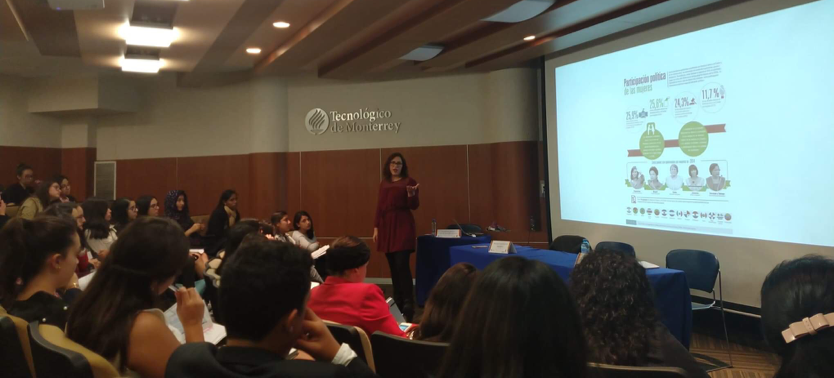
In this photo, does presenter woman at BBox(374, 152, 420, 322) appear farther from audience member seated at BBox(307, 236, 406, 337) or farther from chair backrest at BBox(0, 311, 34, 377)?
chair backrest at BBox(0, 311, 34, 377)

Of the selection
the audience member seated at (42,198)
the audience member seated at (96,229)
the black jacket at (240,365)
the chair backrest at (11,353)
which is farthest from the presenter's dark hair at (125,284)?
the audience member seated at (42,198)

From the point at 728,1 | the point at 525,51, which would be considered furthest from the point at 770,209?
the point at 525,51

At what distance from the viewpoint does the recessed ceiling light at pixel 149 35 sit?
5.64 m

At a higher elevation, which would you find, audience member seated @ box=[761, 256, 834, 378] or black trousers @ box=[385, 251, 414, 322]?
audience member seated @ box=[761, 256, 834, 378]

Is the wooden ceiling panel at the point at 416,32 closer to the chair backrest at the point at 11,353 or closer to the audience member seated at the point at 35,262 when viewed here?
the audience member seated at the point at 35,262

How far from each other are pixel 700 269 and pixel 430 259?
2739mm

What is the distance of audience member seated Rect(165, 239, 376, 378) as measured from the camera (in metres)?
1.17

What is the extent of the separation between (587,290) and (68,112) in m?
9.05

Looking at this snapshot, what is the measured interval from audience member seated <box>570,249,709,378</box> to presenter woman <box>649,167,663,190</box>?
3680 millimetres

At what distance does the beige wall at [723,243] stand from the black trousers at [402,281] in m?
1.95

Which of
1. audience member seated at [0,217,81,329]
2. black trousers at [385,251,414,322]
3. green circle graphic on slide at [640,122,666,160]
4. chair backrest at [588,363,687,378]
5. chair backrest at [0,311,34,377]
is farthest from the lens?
black trousers at [385,251,414,322]

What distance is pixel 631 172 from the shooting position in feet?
18.1

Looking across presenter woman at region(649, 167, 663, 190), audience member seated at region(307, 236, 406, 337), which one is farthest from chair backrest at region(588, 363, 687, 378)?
presenter woman at region(649, 167, 663, 190)

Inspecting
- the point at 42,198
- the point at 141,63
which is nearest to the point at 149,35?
the point at 141,63
